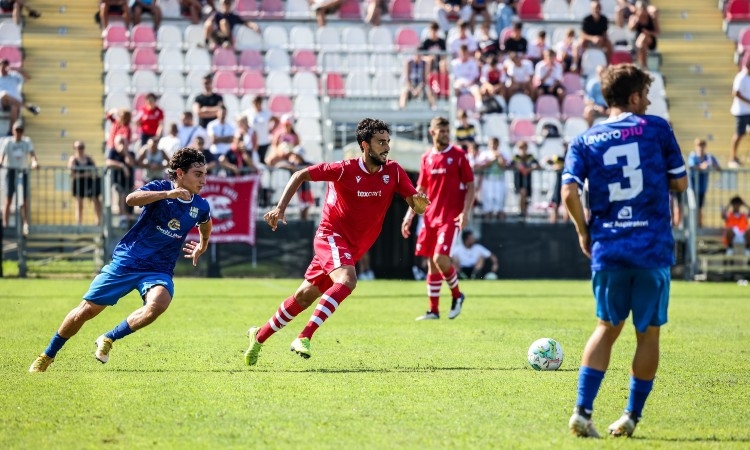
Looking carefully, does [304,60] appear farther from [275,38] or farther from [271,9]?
[271,9]

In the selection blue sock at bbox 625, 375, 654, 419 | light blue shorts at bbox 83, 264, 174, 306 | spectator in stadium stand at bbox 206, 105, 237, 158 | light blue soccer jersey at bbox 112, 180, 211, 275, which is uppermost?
Result: spectator in stadium stand at bbox 206, 105, 237, 158

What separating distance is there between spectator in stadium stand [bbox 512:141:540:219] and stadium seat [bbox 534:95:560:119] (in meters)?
3.21

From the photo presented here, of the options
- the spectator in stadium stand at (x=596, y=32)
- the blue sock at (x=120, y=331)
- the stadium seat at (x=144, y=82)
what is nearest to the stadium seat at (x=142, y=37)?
the stadium seat at (x=144, y=82)

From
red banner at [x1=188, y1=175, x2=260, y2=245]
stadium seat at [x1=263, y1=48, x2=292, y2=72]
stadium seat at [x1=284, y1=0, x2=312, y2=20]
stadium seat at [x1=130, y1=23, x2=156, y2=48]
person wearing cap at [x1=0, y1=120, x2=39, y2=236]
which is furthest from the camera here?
stadium seat at [x1=284, y1=0, x2=312, y2=20]

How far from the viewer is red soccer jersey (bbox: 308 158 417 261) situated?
10.4 m

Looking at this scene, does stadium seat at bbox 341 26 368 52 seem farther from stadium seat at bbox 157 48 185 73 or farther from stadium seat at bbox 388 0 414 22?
stadium seat at bbox 157 48 185 73

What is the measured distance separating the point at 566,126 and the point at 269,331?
17.6 metres

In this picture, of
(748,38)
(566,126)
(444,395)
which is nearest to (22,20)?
(566,126)

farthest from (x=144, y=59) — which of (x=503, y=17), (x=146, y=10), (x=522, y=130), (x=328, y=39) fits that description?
(x=522, y=130)

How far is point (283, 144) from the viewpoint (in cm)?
2381

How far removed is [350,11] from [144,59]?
522 cm

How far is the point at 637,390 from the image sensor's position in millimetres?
6820

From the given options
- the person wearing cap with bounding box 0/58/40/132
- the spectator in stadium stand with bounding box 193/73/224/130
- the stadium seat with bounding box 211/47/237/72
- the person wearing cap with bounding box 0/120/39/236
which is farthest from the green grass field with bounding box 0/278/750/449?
the stadium seat with bounding box 211/47/237/72

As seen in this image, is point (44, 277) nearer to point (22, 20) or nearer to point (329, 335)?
Result: point (22, 20)
